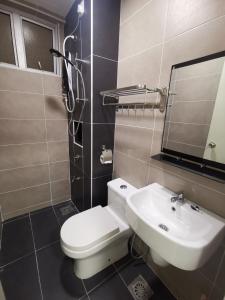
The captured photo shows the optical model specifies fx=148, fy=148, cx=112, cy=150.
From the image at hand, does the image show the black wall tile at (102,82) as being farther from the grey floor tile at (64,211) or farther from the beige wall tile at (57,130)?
the grey floor tile at (64,211)

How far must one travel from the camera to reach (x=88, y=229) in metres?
1.24

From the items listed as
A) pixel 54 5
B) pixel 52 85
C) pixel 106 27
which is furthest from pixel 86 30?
pixel 52 85

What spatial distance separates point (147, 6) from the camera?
1.12m

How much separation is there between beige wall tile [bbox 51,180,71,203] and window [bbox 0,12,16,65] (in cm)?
156

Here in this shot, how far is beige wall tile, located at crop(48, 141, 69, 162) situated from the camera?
1965 mm

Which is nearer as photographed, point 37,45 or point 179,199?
point 179,199

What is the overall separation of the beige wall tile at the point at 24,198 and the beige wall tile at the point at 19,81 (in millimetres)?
1221

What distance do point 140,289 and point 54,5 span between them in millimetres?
2806

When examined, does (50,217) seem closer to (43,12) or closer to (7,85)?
(7,85)

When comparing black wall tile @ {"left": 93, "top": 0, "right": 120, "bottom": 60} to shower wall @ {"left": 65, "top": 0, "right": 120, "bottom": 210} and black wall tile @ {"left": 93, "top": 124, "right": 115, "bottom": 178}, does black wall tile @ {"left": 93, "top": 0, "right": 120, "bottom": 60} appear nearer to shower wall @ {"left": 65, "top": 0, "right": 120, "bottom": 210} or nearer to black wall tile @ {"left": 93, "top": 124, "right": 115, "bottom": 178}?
shower wall @ {"left": 65, "top": 0, "right": 120, "bottom": 210}

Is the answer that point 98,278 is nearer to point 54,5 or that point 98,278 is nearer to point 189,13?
point 189,13

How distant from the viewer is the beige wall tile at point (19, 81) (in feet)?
5.00

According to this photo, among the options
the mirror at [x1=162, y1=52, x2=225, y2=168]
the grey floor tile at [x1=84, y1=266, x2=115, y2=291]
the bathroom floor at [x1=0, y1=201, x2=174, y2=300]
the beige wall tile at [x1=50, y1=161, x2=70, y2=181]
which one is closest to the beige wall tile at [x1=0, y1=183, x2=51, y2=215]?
the beige wall tile at [x1=50, y1=161, x2=70, y2=181]

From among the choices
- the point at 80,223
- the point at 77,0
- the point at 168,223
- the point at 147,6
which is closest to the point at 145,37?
the point at 147,6
